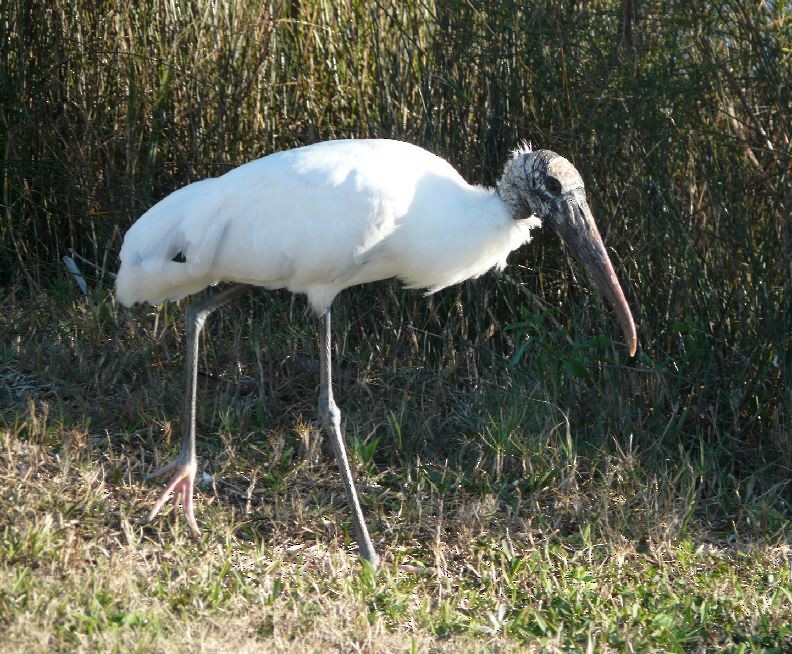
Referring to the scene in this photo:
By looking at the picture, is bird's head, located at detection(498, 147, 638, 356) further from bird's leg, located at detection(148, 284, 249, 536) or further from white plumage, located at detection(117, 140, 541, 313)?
bird's leg, located at detection(148, 284, 249, 536)

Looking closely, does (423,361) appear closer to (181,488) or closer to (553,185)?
(553,185)

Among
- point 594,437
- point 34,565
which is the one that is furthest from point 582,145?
point 34,565

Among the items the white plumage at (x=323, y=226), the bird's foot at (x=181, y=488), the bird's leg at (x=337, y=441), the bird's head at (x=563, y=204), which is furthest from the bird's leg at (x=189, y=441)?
the bird's head at (x=563, y=204)

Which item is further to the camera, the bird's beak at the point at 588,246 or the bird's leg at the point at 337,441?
the bird's beak at the point at 588,246

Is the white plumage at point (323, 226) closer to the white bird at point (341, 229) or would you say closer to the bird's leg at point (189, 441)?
the white bird at point (341, 229)

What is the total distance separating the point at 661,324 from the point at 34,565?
252 cm

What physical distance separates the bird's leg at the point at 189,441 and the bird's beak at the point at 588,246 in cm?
117

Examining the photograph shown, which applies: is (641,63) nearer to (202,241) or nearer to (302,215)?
(302,215)

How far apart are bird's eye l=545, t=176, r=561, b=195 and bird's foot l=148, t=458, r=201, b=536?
4.94 feet

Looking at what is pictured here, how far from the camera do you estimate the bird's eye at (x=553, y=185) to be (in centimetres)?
392

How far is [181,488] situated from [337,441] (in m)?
0.53

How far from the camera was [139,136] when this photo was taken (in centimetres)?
561

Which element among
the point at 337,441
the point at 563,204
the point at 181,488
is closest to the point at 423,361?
the point at 337,441

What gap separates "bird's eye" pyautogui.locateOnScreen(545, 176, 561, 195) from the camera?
12.8ft
